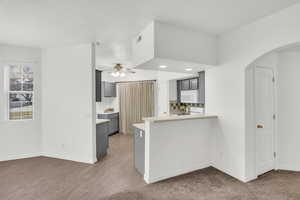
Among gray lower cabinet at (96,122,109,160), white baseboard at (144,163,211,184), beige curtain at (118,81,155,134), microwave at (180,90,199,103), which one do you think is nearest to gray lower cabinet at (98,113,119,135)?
beige curtain at (118,81,155,134)

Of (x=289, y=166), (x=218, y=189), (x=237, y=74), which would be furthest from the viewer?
(x=289, y=166)

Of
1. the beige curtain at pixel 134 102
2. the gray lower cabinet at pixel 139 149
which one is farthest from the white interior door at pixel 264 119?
the beige curtain at pixel 134 102

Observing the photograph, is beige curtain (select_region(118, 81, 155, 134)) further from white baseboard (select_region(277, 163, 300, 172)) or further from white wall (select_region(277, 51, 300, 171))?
white baseboard (select_region(277, 163, 300, 172))

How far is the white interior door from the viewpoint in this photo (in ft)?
8.90

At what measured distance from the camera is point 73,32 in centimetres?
278

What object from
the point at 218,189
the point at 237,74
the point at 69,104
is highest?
the point at 237,74

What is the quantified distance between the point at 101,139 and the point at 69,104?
113cm

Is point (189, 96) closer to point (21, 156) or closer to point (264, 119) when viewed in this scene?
point (264, 119)

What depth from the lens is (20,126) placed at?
354 centimetres

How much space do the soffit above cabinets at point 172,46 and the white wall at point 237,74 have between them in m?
0.31

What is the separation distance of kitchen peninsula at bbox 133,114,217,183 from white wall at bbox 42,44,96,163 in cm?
123

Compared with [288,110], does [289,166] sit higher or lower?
lower

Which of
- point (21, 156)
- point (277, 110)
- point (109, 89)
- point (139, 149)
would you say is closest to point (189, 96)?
point (277, 110)

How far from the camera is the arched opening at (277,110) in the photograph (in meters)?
2.73
